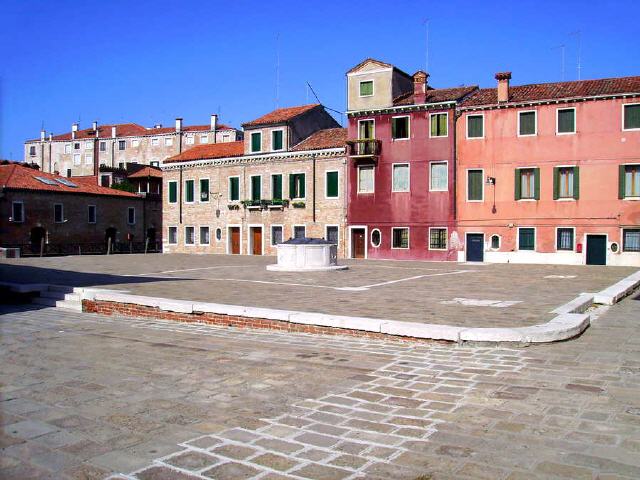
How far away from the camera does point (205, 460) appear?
402 cm

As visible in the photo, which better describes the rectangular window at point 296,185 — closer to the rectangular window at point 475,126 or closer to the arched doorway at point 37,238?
the rectangular window at point 475,126

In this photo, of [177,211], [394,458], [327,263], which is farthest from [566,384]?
[177,211]

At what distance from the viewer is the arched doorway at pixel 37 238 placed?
44719 mm

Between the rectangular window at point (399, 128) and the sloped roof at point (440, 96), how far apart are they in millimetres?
963

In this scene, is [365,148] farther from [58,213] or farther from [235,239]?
[58,213]

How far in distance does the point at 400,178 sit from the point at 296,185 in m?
7.71

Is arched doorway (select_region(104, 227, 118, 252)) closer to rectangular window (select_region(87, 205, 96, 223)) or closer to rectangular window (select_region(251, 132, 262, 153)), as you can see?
rectangular window (select_region(87, 205, 96, 223))

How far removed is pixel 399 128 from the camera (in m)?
35.3

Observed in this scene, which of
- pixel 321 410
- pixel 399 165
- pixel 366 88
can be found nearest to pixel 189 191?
pixel 366 88

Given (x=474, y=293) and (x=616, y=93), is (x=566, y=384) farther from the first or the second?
(x=616, y=93)

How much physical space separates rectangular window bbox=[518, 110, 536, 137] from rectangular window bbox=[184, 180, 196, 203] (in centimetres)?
2452

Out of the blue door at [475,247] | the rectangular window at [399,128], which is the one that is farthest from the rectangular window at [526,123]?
the rectangular window at [399,128]

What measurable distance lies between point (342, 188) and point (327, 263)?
14348 mm

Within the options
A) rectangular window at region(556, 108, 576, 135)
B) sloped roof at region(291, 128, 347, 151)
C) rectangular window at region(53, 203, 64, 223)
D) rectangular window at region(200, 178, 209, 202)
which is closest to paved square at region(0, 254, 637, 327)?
rectangular window at region(556, 108, 576, 135)
